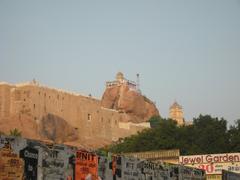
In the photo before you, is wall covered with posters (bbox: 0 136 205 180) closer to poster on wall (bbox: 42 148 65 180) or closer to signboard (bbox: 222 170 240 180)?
poster on wall (bbox: 42 148 65 180)

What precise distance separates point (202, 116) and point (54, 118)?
35.2 m

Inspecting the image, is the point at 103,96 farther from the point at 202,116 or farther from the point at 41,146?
the point at 41,146

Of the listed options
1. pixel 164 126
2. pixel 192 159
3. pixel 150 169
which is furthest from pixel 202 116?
pixel 150 169

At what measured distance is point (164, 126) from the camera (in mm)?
61562

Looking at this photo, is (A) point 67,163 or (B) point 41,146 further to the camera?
(A) point 67,163

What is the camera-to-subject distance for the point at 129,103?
130625 millimetres

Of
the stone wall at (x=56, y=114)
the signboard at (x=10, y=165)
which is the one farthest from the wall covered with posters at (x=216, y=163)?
the stone wall at (x=56, y=114)

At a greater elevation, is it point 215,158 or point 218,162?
point 215,158

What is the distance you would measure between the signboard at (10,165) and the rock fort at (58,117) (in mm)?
70375

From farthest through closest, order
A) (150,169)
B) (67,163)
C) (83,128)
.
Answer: (83,128) → (150,169) → (67,163)

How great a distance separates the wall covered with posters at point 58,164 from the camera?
1264cm

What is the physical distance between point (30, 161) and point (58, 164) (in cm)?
136

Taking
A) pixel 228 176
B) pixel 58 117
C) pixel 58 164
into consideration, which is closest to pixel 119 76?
pixel 58 117

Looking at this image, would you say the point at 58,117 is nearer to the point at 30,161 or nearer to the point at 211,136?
the point at 211,136
